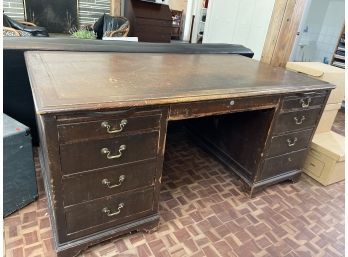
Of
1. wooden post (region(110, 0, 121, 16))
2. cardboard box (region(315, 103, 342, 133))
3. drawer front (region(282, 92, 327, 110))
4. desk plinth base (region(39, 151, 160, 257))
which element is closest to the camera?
desk plinth base (region(39, 151, 160, 257))

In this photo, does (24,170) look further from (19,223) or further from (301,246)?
(301,246)

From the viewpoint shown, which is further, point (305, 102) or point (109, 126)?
point (305, 102)

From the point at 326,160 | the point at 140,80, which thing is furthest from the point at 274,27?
the point at 140,80

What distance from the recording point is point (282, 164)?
6.49 ft

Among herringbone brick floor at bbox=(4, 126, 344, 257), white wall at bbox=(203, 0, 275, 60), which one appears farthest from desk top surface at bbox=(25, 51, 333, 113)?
white wall at bbox=(203, 0, 275, 60)

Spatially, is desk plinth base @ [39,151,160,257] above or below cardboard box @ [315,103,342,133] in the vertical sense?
below

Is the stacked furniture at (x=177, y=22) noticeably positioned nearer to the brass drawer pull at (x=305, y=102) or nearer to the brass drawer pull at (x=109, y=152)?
the brass drawer pull at (x=305, y=102)

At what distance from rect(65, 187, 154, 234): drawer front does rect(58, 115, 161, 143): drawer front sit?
0.36 m

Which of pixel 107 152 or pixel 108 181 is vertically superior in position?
pixel 107 152

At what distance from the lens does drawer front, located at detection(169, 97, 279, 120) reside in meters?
1.32

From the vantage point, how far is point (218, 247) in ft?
5.05

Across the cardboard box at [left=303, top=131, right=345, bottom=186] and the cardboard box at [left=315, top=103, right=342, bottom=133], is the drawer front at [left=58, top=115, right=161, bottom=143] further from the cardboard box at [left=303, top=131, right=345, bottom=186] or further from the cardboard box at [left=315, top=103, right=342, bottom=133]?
the cardboard box at [left=315, top=103, right=342, bottom=133]

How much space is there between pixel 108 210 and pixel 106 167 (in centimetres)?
26

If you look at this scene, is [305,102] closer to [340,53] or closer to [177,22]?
[340,53]
